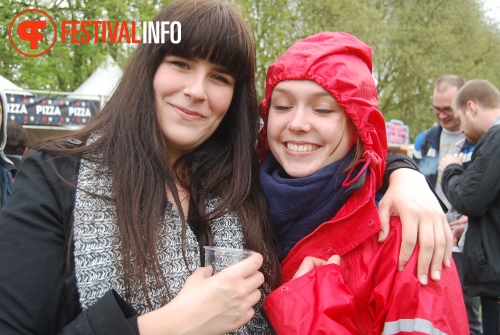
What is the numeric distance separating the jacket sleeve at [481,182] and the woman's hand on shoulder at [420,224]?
180 cm

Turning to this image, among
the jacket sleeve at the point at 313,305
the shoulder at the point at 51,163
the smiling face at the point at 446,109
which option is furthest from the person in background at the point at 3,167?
the smiling face at the point at 446,109

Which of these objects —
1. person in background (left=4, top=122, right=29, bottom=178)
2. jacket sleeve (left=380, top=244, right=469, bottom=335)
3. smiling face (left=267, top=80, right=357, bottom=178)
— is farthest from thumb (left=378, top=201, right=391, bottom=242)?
person in background (left=4, top=122, right=29, bottom=178)

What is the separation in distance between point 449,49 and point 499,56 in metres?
2.91

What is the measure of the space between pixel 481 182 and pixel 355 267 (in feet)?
7.00

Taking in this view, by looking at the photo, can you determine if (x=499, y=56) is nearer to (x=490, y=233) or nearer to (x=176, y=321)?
(x=490, y=233)

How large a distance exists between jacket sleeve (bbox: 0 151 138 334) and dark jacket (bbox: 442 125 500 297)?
290 cm

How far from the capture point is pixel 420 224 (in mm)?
1739

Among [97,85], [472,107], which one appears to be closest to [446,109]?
[472,107]

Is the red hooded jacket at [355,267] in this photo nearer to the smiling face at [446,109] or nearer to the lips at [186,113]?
A: the lips at [186,113]

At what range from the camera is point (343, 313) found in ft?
5.35

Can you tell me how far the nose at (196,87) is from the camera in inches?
69.6

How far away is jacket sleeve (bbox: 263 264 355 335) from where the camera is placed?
5.21 ft

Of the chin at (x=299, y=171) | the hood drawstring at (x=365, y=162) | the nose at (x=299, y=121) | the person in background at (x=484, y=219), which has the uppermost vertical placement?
the nose at (x=299, y=121)

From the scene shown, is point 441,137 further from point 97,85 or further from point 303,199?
point 97,85
